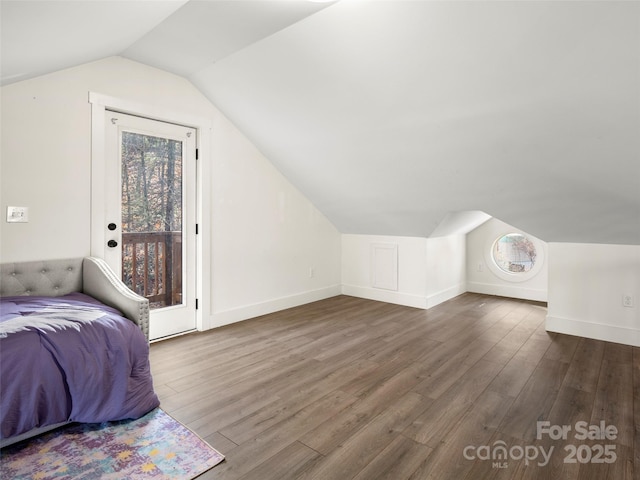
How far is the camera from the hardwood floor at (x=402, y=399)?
165 cm

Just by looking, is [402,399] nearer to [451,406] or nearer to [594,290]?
[451,406]

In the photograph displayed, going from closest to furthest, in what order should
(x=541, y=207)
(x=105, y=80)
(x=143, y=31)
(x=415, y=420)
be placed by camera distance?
(x=415, y=420) < (x=143, y=31) < (x=105, y=80) < (x=541, y=207)

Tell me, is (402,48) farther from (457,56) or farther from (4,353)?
(4,353)

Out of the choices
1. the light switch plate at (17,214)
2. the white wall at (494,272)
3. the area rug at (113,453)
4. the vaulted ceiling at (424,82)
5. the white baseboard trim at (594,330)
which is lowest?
the area rug at (113,453)

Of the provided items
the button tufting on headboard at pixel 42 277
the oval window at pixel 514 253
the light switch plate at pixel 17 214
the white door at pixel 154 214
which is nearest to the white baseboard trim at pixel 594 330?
the oval window at pixel 514 253

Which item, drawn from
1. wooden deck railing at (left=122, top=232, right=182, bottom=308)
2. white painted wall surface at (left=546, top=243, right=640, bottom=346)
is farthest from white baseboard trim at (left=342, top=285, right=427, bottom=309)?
wooden deck railing at (left=122, top=232, right=182, bottom=308)

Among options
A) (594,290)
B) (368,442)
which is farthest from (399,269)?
(368,442)

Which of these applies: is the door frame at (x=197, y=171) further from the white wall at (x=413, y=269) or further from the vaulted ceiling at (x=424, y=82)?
the white wall at (x=413, y=269)

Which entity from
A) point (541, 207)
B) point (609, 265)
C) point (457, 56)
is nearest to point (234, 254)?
point (457, 56)

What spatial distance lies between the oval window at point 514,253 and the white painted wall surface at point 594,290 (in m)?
1.44

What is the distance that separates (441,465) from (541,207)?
2.45 m

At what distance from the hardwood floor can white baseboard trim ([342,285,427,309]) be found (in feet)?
2.40

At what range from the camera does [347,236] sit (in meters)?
5.18

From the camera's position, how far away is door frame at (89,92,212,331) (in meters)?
2.77
